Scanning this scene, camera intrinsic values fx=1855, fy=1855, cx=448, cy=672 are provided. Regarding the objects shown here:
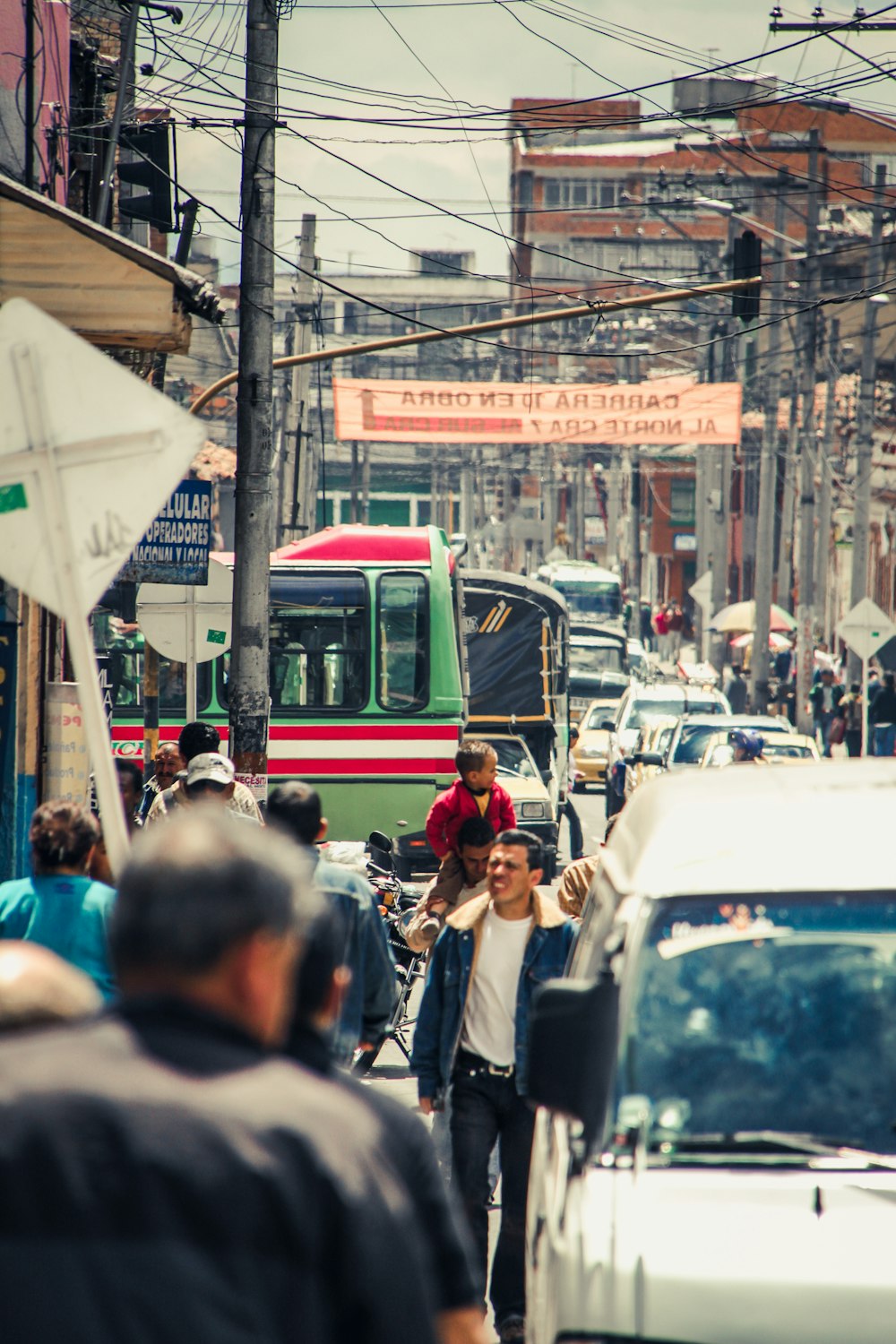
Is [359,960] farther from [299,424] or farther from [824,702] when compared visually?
[824,702]

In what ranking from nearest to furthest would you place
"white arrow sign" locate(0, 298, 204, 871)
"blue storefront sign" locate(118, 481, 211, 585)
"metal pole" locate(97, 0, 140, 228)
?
"white arrow sign" locate(0, 298, 204, 871) → "blue storefront sign" locate(118, 481, 211, 585) → "metal pole" locate(97, 0, 140, 228)

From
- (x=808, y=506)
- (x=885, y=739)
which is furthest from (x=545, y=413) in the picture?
(x=885, y=739)

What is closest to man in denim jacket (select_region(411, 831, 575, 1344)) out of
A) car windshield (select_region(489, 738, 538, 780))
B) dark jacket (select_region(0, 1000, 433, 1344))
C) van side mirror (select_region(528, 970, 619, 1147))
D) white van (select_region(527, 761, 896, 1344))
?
white van (select_region(527, 761, 896, 1344))

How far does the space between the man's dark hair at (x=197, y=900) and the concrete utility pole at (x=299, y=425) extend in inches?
860

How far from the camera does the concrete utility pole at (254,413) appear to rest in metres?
13.3

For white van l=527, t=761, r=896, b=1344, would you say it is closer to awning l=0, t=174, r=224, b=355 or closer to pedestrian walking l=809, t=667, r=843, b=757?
awning l=0, t=174, r=224, b=355

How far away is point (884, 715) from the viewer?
30578 mm

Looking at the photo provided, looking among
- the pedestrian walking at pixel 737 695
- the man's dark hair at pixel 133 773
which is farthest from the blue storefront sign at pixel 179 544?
the pedestrian walking at pixel 737 695

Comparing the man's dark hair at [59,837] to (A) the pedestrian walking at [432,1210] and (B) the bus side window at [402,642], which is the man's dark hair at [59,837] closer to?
(A) the pedestrian walking at [432,1210]

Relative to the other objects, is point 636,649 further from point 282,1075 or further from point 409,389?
point 282,1075

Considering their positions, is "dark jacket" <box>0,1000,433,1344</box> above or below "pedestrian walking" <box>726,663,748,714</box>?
above

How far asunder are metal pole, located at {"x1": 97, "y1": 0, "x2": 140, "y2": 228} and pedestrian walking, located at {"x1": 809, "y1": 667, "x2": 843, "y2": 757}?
23.2 metres

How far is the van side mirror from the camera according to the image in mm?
4199

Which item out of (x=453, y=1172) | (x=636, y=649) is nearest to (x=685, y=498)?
(x=636, y=649)
